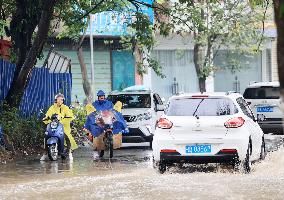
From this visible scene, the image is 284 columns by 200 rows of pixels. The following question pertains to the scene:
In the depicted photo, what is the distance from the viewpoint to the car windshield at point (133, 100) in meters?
19.9

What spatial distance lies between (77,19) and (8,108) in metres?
4.73

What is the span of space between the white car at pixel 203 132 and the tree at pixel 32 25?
6.60m

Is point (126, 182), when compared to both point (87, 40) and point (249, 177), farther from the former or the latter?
point (87, 40)

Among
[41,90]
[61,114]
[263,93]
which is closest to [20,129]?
[61,114]

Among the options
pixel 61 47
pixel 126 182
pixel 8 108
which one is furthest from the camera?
pixel 61 47

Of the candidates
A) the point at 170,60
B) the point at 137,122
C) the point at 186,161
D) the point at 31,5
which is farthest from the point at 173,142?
the point at 170,60

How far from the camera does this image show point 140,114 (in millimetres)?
19219

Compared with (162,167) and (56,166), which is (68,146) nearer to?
(56,166)

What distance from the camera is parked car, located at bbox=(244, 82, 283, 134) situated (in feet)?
72.7

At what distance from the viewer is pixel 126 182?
1168 centimetres

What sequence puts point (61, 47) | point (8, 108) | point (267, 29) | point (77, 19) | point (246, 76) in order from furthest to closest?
point (246, 76) < point (267, 29) < point (61, 47) < point (77, 19) < point (8, 108)

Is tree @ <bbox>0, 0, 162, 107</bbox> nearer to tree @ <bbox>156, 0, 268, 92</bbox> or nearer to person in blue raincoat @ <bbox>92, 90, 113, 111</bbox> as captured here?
person in blue raincoat @ <bbox>92, 90, 113, 111</bbox>

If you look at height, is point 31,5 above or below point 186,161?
above

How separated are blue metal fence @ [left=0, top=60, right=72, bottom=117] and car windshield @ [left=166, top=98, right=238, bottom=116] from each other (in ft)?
22.2
